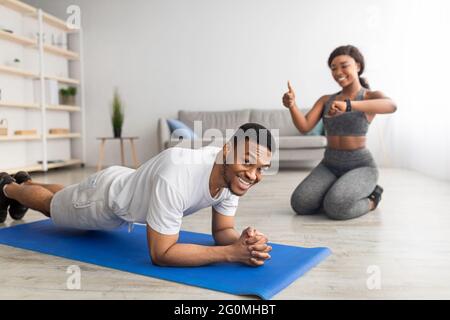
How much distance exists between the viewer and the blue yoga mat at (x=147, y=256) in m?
1.47

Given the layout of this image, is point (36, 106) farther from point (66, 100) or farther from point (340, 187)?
point (340, 187)

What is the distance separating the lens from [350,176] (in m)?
2.59

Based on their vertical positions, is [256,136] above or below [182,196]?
above

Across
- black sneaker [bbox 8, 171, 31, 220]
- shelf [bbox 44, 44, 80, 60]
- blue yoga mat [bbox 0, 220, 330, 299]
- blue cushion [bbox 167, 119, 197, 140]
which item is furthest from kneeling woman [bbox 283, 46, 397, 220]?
shelf [bbox 44, 44, 80, 60]

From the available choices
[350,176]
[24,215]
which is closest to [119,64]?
[24,215]

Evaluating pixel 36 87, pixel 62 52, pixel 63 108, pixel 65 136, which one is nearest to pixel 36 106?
pixel 36 87

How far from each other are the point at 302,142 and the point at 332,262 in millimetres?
3406

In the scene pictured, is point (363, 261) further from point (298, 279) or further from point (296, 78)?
point (296, 78)

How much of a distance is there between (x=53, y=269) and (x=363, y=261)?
1181 mm

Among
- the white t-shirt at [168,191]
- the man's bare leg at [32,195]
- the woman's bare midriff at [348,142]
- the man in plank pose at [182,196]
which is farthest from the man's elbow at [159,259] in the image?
the woman's bare midriff at [348,142]

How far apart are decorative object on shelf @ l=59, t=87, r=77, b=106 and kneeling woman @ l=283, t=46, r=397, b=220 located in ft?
13.5

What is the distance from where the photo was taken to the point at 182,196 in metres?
1.50

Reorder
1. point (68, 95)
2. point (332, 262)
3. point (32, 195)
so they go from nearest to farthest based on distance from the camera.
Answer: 1. point (332, 262)
2. point (32, 195)
3. point (68, 95)
